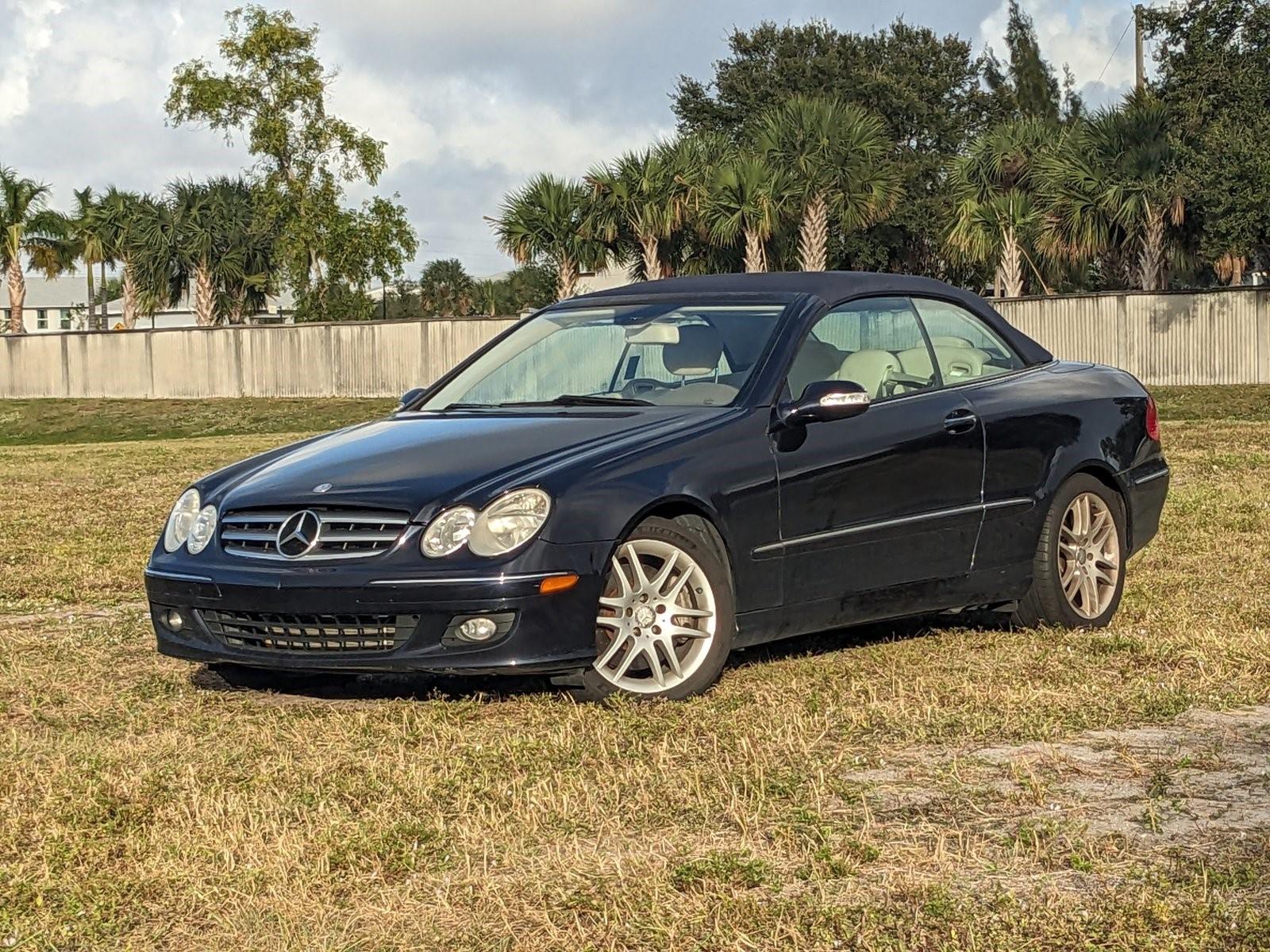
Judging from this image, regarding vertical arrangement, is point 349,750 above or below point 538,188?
below

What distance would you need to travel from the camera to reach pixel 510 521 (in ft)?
20.8

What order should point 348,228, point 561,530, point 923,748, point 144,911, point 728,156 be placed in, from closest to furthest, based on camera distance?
point 144,911, point 923,748, point 561,530, point 728,156, point 348,228

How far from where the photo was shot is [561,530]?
A: 6.32 metres

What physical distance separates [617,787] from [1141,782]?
141 centimetres

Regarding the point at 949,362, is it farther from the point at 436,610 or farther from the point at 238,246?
the point at 238,246

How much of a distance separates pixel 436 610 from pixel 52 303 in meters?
105

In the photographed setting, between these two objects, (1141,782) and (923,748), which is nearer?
(1141,782)

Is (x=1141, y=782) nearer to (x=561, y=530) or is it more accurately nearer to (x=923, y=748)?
(x=923, y=748)

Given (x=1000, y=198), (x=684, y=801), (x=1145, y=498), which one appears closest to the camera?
(x=684, y=801)

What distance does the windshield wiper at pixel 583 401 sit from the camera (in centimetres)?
728

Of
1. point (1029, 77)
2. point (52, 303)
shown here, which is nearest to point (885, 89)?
point (1029, 77)

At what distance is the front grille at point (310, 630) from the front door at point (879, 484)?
1375 mm

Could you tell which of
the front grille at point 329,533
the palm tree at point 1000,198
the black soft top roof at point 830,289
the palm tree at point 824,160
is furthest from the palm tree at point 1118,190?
the front grille at point 329,533

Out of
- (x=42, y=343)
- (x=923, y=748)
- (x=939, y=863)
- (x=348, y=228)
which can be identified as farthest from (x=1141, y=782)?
(x=348, y=228)
